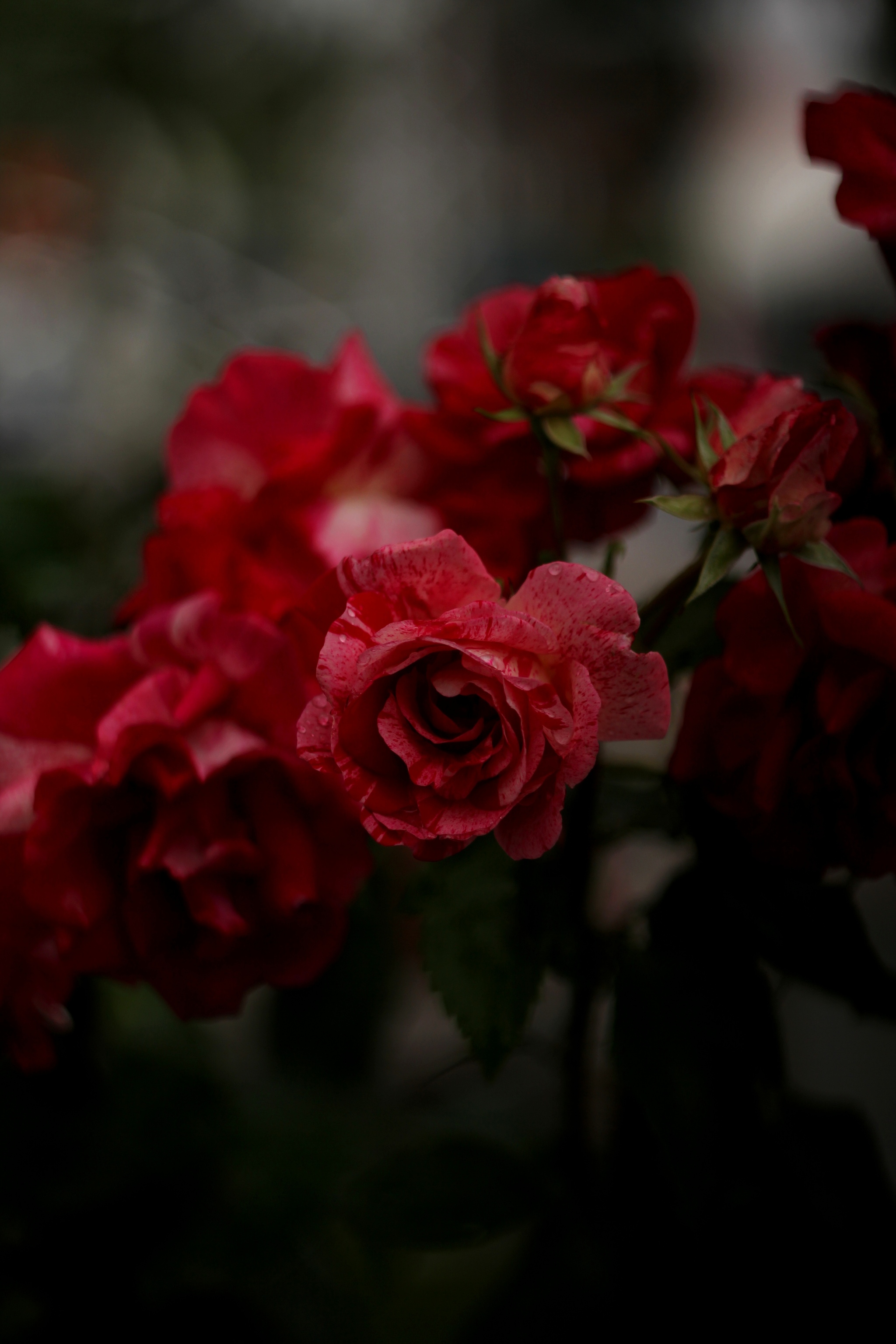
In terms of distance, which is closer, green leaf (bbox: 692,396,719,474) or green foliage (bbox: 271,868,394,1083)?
green leaf (bbox: 692,396,719,474)

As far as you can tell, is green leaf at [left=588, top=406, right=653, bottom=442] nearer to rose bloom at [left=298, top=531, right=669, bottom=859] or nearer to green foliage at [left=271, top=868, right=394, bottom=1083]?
rose bloom at [left=298, top=531, right=669, bottom=859]

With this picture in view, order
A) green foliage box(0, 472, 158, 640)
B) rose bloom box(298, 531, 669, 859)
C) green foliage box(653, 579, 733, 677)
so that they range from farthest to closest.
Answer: green foliage box(0, 472, 158, 640)
green foliage box(653, 579, 733, 677)
rose bloom box(298, 531, 669, 859)

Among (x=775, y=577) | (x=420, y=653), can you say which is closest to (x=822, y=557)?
(x=775, y=577)

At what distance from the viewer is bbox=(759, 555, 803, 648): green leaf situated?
0.85ft

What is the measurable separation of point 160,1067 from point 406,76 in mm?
1956

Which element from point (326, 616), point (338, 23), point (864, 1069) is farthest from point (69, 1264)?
point (338, 23)

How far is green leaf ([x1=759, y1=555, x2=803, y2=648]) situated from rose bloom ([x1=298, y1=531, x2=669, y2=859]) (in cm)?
5

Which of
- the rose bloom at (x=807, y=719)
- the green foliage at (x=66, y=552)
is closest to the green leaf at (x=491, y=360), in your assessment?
the rose bloom at (x=807, y=719)

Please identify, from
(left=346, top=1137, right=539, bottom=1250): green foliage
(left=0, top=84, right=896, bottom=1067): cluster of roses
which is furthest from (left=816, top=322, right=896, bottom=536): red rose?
(left=346, top=1137, right=539, bottom=1250): green foliage

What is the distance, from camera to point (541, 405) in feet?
1.01

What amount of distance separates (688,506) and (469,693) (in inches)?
3.7

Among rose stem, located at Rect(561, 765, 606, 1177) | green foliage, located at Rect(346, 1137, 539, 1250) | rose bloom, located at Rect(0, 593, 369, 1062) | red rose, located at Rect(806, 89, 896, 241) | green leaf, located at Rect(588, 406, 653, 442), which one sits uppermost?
red rose, located at Rect(806, 89, 896, 241)

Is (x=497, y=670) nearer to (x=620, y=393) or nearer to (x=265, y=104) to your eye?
(x=620, y=393)

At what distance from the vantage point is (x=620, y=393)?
0.31m
